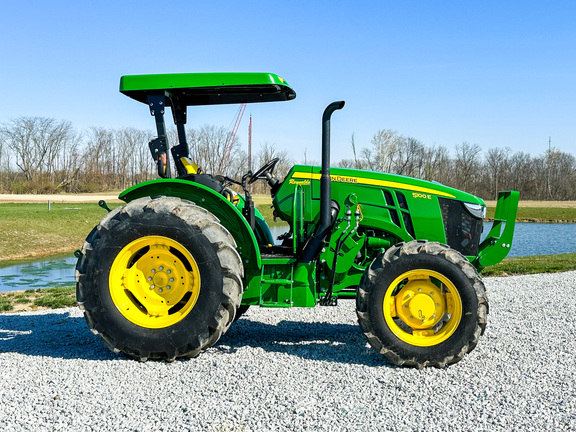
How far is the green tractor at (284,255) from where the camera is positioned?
14.1ft

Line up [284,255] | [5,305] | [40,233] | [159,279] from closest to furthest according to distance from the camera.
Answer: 1. [159,279]
2. [284,255]
3. [5,305]
4. [40,233]

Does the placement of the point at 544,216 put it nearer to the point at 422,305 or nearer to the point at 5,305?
the point at 5,305

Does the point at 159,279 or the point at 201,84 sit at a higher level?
the point at 201,84

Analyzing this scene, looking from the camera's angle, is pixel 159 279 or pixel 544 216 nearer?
pixel 159 279

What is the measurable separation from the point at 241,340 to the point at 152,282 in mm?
1258

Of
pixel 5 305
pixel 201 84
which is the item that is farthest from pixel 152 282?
pixel 5 305

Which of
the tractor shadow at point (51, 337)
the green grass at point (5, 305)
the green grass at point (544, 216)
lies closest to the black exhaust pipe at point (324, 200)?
the tractor shadow at point (51, 337)

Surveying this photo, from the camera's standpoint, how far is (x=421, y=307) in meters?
4.36

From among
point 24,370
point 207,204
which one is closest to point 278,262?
point 207,204

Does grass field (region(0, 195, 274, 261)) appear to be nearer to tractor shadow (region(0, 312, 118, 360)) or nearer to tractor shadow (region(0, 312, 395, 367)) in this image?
tractor shadow (region(0, 312, 118, 360))

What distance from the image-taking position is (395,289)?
4.48 meters

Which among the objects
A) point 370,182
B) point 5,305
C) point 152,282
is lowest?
point 5,305

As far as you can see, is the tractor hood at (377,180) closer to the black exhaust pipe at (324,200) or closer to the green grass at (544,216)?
the black exhaust pipe at (324,200)

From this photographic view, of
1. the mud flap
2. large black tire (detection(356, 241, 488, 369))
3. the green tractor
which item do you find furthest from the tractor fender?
the mud flap
